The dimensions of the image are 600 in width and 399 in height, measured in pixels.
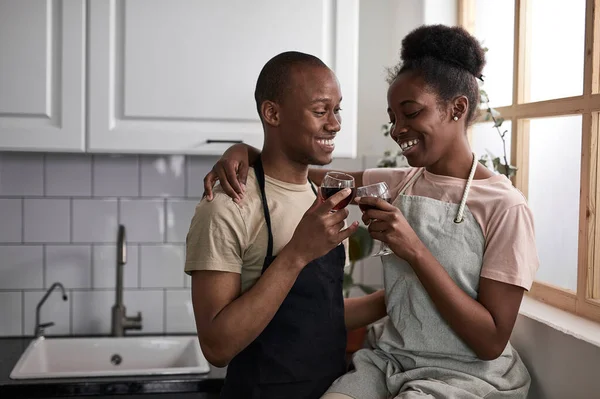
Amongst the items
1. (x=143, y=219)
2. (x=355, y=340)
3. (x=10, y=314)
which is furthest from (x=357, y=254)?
(x=10, y=314)

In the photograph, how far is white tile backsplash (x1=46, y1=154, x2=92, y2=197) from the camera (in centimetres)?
258

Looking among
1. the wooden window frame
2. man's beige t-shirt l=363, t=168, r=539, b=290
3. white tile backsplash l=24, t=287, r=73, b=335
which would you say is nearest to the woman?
man's beige t-shirt l=363, t=168, r=539, b=290

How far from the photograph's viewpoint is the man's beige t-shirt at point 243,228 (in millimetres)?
1416

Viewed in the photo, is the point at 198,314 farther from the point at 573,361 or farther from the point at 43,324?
the point at 43,324

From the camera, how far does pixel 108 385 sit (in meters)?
2.04

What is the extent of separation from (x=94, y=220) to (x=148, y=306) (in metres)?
0.38

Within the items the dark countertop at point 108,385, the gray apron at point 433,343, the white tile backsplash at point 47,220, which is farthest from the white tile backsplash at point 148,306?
the gray apron at point 433,343

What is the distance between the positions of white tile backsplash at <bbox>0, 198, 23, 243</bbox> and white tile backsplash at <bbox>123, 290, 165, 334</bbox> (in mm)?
455

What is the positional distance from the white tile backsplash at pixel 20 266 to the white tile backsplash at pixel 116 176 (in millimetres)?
314

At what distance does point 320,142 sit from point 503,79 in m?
1.04

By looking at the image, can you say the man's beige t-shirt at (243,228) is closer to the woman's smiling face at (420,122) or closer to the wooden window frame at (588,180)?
the woman's smiling face at (420,122)

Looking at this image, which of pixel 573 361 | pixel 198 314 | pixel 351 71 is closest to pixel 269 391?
pixel 198 314

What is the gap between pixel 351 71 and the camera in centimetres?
227

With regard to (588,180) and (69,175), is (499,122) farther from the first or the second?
(69,175)
